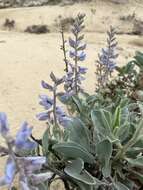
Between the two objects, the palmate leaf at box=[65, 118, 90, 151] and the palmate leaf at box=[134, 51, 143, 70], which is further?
the palmate leaf at box=[134, 51, 143, 70]

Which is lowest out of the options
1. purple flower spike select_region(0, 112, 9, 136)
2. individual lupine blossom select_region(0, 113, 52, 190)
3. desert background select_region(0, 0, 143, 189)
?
desert background select_region(0, 0, 143, 189)

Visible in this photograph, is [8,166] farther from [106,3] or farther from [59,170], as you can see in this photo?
[106,3]

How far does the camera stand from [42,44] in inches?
179

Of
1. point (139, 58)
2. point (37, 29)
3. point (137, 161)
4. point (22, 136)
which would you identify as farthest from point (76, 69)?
point (37, 29)

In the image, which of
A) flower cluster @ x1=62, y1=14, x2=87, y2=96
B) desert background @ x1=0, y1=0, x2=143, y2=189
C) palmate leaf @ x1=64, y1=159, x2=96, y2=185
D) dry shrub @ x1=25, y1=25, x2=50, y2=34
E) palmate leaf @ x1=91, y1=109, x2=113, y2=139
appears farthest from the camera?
dry shrub @ x1=25, y1=25, x2=50, y2=34

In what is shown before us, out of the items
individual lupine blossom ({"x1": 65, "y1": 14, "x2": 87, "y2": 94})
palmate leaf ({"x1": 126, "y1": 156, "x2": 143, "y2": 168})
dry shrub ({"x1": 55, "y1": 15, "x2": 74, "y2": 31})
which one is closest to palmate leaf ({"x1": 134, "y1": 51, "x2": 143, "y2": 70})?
individual lupine blossom ({"x1": 65, "y1": 14, "x2": 87, "y2": 94})

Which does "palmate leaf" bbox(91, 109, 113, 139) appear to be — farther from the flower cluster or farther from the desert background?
the desert background

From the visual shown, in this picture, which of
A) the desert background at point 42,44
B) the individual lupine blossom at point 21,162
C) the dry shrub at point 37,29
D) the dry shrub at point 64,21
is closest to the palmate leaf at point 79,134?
the individual lupine blossom at point 21,162

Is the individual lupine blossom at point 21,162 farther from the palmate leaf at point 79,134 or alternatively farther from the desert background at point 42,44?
the desert background at point 42,44

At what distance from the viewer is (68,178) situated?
1660mm

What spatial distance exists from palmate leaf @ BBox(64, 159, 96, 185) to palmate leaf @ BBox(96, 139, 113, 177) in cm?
6

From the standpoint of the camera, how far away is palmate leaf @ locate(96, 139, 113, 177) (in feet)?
5.12

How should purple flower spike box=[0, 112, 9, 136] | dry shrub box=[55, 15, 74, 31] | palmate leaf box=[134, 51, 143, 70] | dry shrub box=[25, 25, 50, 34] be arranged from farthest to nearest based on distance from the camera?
dry shrub box=[55, 15, 74, 31] → dry shrub box=[25, 25, 50, 34] → palmate leaf box=[134, 51, 143, 70] → purple flower spike box=[0, 112, 9, 136]

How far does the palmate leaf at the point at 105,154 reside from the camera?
1.56m
